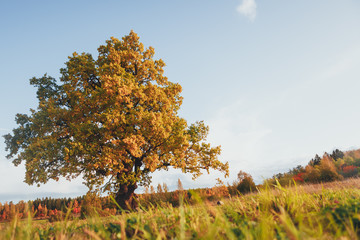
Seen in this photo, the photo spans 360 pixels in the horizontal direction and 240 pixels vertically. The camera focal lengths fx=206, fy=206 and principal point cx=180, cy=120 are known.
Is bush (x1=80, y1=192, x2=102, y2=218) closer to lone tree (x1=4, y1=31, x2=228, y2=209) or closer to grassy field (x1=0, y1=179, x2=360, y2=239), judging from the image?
lone tree (x1=4, y1=31, x2=228, y2=209)

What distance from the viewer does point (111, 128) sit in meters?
12.8

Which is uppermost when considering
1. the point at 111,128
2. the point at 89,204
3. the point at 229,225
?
the point at 111,128

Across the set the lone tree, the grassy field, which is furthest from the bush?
the grassy field

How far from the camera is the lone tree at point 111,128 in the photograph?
1223 centimetres

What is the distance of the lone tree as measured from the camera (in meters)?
12.2

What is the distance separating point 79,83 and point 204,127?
9.55 metres

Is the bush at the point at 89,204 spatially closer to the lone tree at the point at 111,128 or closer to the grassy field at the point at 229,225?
the lone tree at the point at 111,128

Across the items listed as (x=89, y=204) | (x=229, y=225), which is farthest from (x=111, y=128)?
(x=229, y=225)

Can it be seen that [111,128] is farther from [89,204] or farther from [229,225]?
[229,225]

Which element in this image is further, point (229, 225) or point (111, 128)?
point (111, 128)

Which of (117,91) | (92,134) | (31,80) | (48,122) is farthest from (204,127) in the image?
(31,80)

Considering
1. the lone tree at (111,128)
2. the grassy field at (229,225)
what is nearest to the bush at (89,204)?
the lone tree at (111,128)

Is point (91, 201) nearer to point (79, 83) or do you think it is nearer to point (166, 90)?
point (79, 83)

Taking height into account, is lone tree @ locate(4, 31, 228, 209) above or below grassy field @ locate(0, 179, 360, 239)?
above
